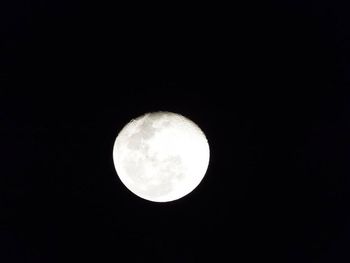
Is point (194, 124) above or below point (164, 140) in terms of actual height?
above

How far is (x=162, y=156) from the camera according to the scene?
3.64 meters

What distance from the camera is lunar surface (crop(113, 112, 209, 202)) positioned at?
12.0 ft

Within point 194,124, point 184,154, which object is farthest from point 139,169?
point 194,124

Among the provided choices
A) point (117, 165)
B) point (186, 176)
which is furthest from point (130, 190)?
point (186, 176)

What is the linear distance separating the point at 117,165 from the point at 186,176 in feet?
2.47

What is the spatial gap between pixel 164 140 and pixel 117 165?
1.96 ft

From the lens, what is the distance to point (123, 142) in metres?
3.81

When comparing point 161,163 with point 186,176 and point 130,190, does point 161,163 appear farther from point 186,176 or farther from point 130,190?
point 130,190

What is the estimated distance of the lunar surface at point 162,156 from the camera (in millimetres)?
3654

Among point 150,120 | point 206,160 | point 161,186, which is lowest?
point 161,186

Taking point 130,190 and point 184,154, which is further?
point 130,190

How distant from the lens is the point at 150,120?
382cm

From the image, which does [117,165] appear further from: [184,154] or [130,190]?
[184,154]

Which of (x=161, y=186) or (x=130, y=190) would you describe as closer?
(x=161, y=186)
